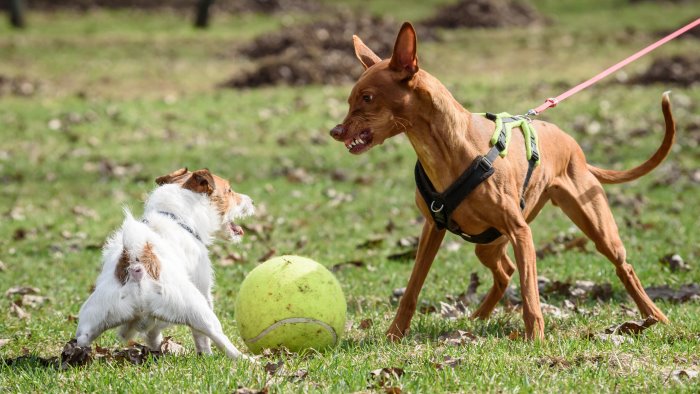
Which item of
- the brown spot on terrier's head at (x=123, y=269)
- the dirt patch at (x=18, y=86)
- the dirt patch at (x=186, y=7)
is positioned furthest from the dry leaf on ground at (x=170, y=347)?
the dirt patch at (x=186, y=7)

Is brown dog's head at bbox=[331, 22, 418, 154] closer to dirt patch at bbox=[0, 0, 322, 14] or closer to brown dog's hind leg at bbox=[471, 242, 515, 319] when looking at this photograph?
brown dog's hind leg at bbox=[471, 242, 515, 319]

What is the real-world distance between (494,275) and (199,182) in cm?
224

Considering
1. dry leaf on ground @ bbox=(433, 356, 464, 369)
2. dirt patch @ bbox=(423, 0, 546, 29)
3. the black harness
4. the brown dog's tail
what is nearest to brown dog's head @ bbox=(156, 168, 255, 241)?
the black harness

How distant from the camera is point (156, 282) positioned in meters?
5.06

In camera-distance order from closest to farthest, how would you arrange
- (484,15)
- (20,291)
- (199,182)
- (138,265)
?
(138,265) < (199,182) < (20,291) < (484,15)

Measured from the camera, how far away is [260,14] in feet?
104

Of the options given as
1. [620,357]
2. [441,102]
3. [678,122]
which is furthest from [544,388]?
[678,122]

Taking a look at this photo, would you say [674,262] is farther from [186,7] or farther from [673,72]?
[186,7]

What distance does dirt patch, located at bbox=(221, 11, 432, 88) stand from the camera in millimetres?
19609

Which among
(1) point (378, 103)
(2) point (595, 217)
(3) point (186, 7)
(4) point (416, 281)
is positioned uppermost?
(1) point (378, 103)

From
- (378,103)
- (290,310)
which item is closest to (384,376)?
(290,310)

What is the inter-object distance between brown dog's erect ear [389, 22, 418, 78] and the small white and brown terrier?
5.55 ft

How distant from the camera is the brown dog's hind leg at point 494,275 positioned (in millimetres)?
6395

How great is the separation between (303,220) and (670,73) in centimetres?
1042
